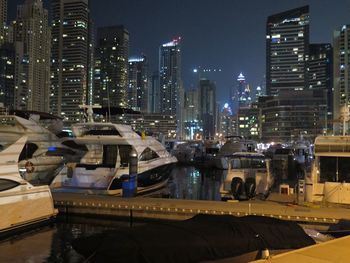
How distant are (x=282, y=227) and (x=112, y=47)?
8511 centimetres

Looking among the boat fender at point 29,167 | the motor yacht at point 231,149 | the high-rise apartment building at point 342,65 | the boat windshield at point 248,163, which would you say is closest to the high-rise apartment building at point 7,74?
the motor yacht at point 231,149

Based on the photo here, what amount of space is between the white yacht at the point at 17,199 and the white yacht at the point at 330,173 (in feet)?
30.7

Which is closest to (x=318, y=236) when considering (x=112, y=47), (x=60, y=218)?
(x=60, y=218)

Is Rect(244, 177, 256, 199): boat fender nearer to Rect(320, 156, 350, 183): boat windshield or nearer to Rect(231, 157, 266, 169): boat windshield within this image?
Rect(320, 156, 350, 183): boat windshield

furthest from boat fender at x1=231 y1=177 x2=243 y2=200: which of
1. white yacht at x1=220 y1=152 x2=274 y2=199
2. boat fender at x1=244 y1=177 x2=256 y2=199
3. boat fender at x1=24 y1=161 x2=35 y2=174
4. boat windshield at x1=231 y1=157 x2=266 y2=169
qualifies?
boat fender at x1=24 y1=161 x2=35 y2=174

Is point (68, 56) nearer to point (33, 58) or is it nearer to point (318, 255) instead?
point (33, 58)

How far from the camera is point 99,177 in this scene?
21812 millimetres

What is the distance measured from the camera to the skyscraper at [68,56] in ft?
411

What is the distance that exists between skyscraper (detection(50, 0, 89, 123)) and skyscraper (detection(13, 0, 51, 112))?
23.0 feet

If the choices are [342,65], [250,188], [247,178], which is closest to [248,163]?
[247,178]

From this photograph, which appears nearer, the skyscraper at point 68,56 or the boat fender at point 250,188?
the boat fender at point 250,188

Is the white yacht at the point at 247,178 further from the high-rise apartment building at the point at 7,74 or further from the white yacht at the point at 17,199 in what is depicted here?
the high-rise apartment building at the point at 7,74

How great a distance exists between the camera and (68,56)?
14775cm

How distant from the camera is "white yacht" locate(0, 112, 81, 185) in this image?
2342cm
